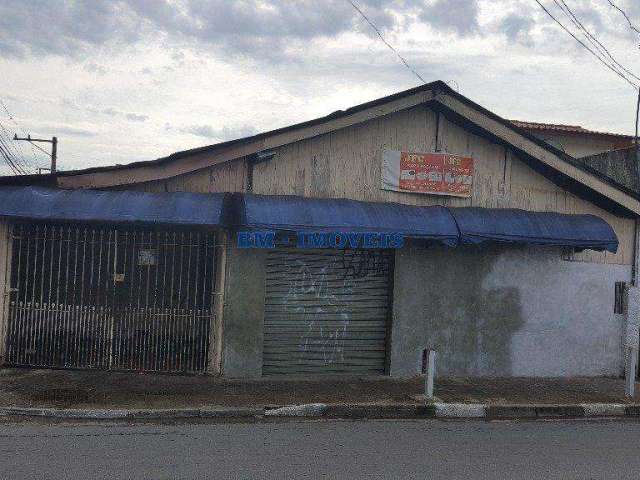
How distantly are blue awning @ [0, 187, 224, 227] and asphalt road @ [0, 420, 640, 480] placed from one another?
320cm

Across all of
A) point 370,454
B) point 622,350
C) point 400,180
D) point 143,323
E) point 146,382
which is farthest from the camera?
point 622,350

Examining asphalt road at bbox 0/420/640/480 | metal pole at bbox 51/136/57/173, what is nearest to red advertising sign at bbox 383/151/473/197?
asphalt road at bbox 0/420/640/480

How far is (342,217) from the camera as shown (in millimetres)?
10477

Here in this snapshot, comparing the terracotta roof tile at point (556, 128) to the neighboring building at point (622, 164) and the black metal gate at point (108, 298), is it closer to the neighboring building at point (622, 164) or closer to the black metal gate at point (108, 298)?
the neighboring building at point (622, 164)

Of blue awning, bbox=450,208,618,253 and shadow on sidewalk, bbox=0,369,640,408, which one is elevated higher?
blue awning, bbox=450,208,618,253

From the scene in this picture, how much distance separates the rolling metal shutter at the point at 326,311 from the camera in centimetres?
1113

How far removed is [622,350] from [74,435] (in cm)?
1010

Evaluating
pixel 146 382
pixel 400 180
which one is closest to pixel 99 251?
pixel 146 382

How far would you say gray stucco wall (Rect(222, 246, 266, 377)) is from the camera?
35.0 ft

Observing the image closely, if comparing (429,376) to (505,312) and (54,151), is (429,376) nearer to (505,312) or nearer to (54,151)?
(505,312)

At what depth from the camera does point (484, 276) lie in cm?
1196

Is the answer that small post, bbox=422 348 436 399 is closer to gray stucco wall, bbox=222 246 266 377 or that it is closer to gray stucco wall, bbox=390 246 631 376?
gray stucco wall, bbox=390 246 631 376

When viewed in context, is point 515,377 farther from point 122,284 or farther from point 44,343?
point 44,343

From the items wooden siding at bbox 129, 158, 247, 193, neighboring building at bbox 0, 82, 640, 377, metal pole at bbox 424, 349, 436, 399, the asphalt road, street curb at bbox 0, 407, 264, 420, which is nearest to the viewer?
the asphalt road
